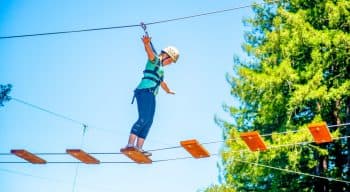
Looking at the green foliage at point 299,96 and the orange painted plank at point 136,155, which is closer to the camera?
the orange painted plank at point 136,155

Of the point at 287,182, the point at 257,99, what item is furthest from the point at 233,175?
the point at 257,99

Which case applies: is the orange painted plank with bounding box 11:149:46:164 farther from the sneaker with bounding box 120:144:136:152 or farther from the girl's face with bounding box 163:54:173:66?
the girl's face with bounding box 163:54:173:66

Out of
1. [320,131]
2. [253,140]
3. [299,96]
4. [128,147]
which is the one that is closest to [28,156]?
[128,147]

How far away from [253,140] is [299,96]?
6.56 metres

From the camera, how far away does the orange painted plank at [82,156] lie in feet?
23.4

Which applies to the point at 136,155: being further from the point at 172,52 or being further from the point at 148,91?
the point at 172,52

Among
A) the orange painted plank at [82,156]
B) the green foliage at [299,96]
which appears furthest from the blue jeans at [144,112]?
the green foliage at [299,96]

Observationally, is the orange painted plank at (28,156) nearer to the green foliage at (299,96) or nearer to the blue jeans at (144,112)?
the blue jeans at (144,112)

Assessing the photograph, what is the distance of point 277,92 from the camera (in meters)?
13.0

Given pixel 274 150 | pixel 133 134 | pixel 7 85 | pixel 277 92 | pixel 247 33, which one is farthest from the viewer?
pixel 7 85

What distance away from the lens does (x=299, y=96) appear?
12086 mm

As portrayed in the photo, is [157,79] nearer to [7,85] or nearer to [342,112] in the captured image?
[342,112]

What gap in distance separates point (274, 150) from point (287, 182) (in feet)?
6.23

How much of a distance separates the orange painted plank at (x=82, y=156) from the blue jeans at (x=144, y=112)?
1.00 m
